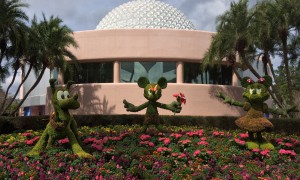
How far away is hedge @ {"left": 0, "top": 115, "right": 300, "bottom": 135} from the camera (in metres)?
16.7

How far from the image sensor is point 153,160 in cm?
889

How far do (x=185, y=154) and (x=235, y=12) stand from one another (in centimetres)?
1445

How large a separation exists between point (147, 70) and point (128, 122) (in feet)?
20.6

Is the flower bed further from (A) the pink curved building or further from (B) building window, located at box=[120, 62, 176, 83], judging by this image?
(B) building window, located at box=[120, 62, 176, 83]

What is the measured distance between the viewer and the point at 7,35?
21422 millimetres

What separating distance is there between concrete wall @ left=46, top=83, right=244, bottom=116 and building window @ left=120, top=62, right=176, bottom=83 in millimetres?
783

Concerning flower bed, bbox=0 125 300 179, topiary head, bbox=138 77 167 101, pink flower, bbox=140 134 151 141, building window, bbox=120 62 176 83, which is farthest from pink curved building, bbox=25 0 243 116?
flower bed, bbox=0 125 300 179

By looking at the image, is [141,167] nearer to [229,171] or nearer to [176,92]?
Answer: [229,171]

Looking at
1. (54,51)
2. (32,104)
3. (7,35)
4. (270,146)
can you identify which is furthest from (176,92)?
(32,104)

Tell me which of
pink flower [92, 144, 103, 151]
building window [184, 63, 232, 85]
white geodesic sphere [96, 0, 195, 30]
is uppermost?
white geodesic sphere [96, 0, 195, 30]

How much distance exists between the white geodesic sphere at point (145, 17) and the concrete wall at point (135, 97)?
5688 millimetres

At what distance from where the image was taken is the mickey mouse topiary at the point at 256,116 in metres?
10.4

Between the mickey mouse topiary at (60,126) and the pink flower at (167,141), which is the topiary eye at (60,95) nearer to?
the mickey mouse topiary at (60,126)

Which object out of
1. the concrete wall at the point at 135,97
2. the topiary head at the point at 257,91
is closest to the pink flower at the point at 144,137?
the topiary head at the point at 257,91
